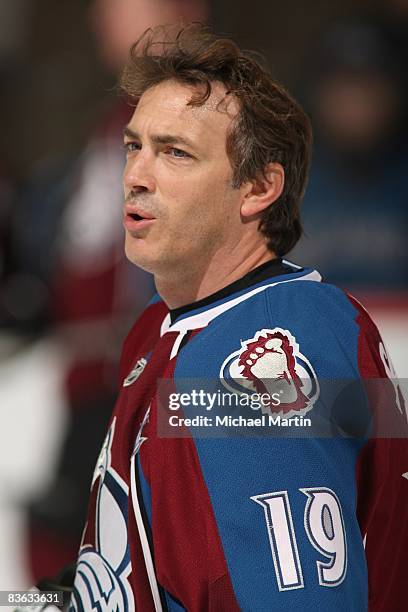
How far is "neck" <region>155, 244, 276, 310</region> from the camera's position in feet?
5.12

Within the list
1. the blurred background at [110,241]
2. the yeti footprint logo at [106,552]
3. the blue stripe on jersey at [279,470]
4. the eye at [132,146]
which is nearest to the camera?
the blue stripe on jersey at [279,470]

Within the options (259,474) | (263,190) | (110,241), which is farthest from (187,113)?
(110,241)

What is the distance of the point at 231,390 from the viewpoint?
4.60 feet

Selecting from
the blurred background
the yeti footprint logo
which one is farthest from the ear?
the blurred background

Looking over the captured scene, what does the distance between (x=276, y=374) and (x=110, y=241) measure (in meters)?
1.77

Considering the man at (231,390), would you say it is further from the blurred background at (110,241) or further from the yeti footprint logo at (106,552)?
the blurred background at (110,241)

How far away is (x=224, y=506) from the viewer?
4.39 feet

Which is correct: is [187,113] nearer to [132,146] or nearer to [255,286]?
[132,146]

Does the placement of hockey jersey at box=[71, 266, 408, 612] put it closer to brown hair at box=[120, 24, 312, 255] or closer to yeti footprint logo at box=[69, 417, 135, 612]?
yeti footprint logo at box=[69, 417, 135, 612]

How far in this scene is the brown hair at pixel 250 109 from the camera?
60.9 inches

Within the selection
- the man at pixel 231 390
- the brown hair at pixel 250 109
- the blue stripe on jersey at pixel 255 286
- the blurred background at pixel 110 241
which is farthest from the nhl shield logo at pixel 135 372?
the blurred background at pixel 110 241

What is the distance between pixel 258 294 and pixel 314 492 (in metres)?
0.27

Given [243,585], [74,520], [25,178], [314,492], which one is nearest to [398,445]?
[314,492]

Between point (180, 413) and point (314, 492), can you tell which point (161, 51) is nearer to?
point (180, 413)
